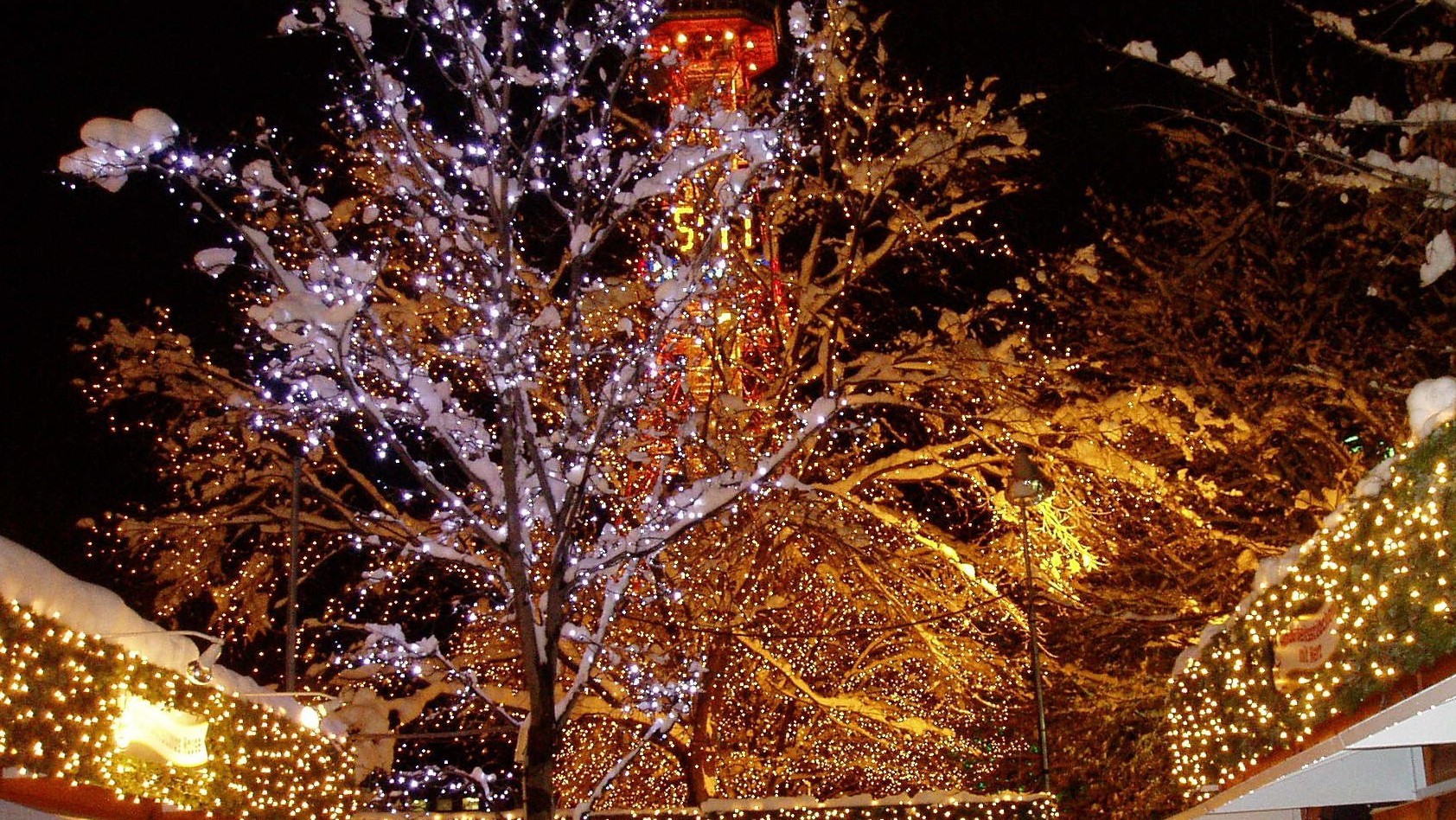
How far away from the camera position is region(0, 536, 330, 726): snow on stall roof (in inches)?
283

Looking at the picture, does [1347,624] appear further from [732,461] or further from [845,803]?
[732,461]

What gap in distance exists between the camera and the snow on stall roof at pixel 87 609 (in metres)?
7.18

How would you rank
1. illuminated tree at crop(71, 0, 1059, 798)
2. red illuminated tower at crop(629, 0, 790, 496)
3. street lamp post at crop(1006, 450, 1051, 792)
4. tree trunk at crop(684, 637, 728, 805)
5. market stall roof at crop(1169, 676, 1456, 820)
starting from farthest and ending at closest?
tree trunk at crop(684, 637, 728, 805) < illuminated tree at crop(71, 0, 1059, 798) < red illuminated tower at crop(629, 0, 790, 496) < street lamp post at crop(1006, 450, 1051, 792) < market stall roof at crop(1169, 676, 1456, 820)

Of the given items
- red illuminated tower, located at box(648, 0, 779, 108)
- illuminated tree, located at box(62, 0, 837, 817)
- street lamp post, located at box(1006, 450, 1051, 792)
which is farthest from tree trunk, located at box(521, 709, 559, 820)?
red illuminated tower, located at box(648, 0, 779, 108)

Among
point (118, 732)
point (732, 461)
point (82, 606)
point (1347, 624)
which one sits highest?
point (732, 461)

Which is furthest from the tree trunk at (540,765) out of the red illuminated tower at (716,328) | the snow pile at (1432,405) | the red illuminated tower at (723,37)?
the red illuminated tower at (723,37)

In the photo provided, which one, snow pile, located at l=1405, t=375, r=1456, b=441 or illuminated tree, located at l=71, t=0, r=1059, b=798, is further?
illuminated tree, located at l=71, t=0, r=1059, b=798

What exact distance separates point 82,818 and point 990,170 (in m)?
11.5

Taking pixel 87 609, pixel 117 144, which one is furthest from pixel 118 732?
pixel 117 144

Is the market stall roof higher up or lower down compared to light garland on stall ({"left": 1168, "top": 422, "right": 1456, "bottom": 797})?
lower down

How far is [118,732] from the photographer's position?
8.28 metres

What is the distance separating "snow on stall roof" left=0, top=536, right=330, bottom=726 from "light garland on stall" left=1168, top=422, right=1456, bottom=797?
6.80 m

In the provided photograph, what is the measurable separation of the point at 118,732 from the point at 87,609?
770 mm

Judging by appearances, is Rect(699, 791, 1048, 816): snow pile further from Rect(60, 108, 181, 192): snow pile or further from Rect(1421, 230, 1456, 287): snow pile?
Rect(1421, 230, 1456, 287): snow pile
